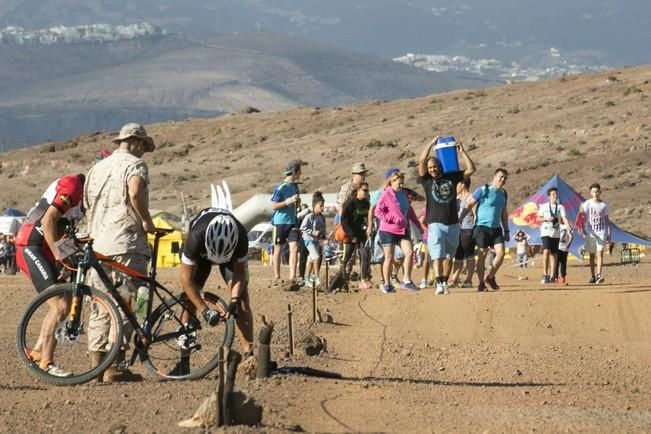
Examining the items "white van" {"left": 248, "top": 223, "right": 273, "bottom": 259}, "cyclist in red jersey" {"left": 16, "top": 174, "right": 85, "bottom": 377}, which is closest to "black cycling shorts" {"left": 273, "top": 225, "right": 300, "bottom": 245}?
"cyclist in red jersey" {"left": 16, "top": 174, "right": 85, "bottom": 377}

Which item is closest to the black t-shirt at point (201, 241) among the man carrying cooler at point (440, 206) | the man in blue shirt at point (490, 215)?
the man carrying cooler at point (440, 206)

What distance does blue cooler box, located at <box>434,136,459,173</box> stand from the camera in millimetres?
15633

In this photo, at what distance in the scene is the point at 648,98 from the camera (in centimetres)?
6800

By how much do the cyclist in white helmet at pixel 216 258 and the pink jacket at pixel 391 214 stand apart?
6.78 m

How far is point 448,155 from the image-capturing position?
1566cm

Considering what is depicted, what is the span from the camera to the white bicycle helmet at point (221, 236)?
9625mm

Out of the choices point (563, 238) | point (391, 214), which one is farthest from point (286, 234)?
point (563, 238)

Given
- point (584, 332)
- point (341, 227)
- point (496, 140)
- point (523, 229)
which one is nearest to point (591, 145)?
point (496, 140)

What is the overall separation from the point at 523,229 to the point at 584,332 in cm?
1671

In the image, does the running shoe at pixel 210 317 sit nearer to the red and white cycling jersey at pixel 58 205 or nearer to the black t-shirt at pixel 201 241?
the black t-shirt at pixel 201 241

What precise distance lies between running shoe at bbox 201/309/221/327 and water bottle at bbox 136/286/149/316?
14.6 inches

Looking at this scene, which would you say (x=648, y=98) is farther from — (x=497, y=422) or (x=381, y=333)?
(x=497, y=422)

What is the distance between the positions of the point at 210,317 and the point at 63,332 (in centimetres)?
93

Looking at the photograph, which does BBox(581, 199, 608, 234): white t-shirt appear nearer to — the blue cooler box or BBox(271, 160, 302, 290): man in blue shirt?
BBox(271, 160, 302, 290): man in blue shirt
